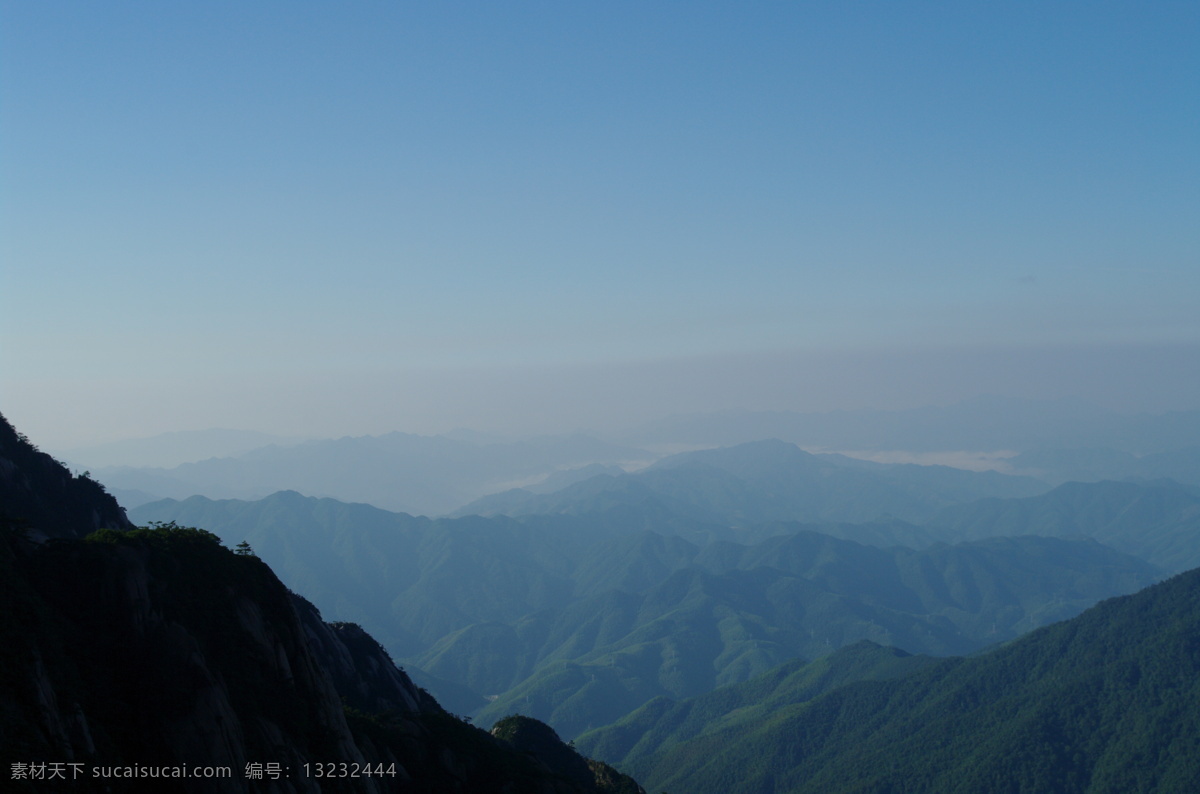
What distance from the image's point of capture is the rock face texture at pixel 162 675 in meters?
24.5

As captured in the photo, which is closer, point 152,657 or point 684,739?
point 152,657

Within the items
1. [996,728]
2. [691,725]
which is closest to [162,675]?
[996,728]

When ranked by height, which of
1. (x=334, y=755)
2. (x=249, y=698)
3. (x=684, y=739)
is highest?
(x=249, y=698)

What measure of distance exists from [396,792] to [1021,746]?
135m

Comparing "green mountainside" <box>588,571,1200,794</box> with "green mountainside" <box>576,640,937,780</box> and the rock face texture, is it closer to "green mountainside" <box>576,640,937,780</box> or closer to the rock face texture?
"green mountainside" <box>576,640,937,780</box>

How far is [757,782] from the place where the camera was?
145m

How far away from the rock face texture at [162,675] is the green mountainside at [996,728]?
12697cm

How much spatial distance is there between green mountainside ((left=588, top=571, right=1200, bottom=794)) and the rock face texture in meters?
127

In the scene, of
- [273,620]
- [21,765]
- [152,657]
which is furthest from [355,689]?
[21,765]

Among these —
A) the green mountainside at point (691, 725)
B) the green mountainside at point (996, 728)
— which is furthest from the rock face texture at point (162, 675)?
the green mountainside at point (691, 725)

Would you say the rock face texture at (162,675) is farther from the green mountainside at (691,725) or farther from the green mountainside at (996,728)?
the green mountainside at (691,725)

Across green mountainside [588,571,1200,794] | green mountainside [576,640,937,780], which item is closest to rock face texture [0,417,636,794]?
green mountainside [588,571,1200,794]

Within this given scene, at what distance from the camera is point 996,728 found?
144000mm

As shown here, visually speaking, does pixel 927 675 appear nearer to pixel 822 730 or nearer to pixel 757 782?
pixel 822 730
